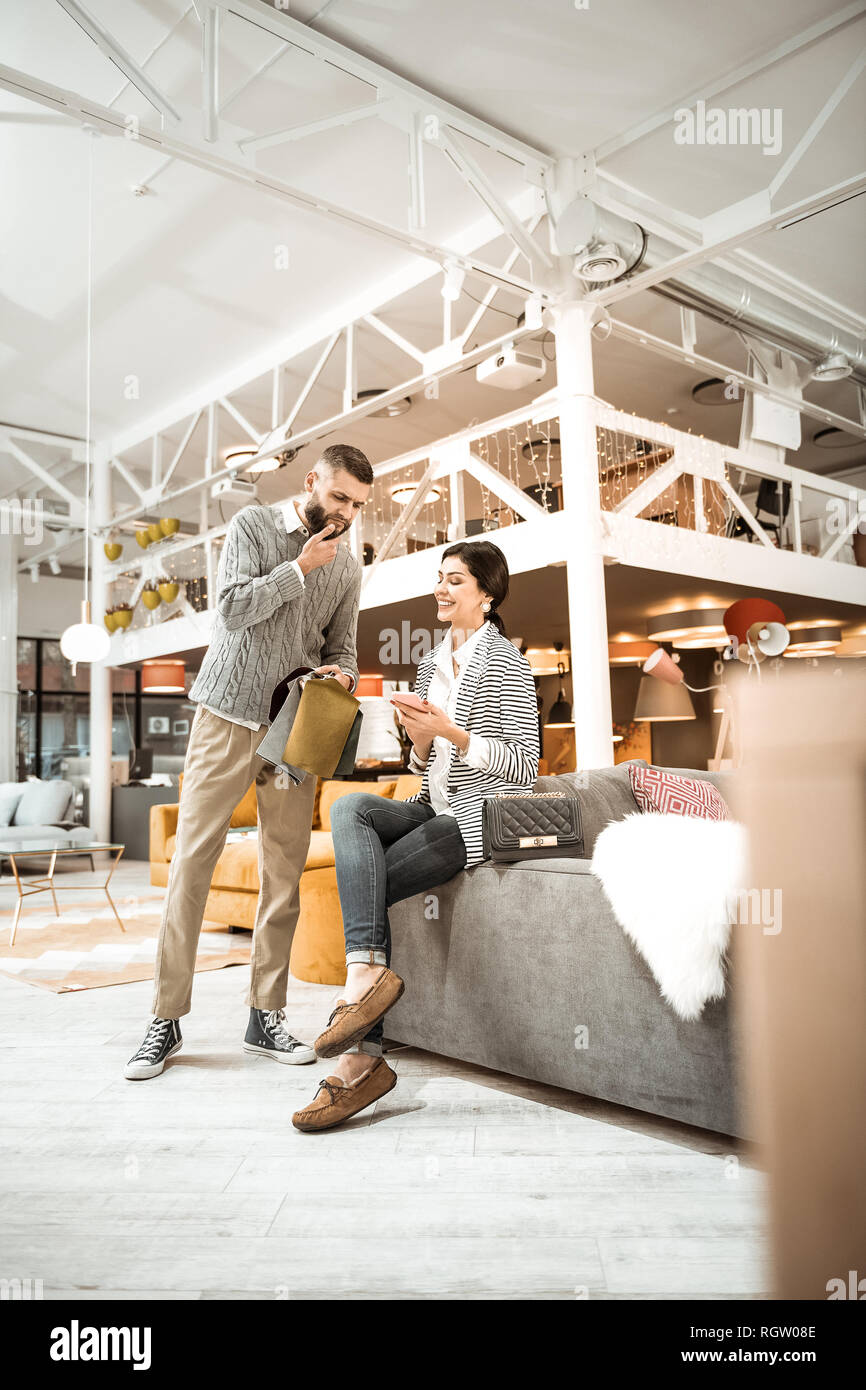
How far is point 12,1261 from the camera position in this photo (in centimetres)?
162

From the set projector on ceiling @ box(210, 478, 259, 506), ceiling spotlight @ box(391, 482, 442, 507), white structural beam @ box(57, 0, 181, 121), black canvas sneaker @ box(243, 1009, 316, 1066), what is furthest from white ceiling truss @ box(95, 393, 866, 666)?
black canvas sneaker @ box(243, 1009, 316, 1066)

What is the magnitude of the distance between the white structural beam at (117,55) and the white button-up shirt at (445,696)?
3.76 m

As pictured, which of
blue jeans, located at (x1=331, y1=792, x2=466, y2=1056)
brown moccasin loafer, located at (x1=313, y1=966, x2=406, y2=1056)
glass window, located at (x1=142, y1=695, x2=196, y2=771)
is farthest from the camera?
glass window, located at (x1=142, y1=695, x2=196, y2=771)

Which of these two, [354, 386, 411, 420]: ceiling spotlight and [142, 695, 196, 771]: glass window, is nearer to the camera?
[354, 386, 411, 420]: ceiling spotlight

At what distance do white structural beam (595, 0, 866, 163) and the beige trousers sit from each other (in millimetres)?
5230

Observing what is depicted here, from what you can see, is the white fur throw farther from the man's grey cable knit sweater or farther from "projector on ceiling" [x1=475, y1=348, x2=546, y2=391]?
"projector on ceiling" [x1=475, y1=348, x2=546, y2=391]

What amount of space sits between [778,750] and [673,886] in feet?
5.29

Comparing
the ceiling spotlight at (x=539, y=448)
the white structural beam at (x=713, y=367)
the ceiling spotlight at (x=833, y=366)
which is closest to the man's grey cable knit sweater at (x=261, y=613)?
the white structural beam at (x=713, y=367)

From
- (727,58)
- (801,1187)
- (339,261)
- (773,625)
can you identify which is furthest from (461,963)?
(339,261)

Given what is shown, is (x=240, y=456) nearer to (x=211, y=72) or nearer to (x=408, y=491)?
(x=408, y=491)

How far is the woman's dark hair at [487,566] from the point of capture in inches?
115

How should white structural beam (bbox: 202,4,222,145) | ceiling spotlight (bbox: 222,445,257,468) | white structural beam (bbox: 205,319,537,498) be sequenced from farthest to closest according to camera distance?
1. ceiling spotlight (bbox: 222,445,257,468)
2. white structural beam (bbox: 205,319,537,498)
3. white structural beam (bbox: 202,4,222,145)

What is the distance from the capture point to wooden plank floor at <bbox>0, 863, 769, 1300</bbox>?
155cm
